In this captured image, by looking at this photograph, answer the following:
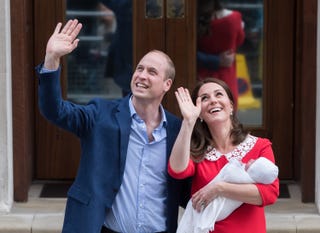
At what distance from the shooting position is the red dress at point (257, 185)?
4.04 m

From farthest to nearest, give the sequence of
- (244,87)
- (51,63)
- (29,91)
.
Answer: (244,87) < (29,91) < (51,63)

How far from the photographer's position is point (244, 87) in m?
6.93

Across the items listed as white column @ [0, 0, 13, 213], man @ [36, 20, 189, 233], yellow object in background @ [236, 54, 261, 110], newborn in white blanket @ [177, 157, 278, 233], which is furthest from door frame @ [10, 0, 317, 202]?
newborn in white blanket @ [177, 157, 278, 233]

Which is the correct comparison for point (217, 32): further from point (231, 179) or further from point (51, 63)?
point (51, 63)

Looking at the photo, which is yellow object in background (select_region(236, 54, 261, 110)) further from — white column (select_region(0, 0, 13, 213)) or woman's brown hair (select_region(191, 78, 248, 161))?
woman's brown hair (select_region(191, 78, 248, 161))

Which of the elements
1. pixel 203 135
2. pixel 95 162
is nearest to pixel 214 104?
pixel 203 135

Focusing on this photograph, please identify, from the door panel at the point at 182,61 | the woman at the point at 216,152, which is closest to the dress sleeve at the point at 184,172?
the woman at the point at 216,152

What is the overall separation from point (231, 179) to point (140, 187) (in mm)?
381

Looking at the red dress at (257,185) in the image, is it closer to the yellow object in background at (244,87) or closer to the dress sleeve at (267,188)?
the dress sleeve at (267,188)

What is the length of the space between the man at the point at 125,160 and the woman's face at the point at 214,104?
0.16 metres

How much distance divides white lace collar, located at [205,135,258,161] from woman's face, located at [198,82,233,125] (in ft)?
0.39

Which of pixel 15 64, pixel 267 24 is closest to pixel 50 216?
pixel 15 64

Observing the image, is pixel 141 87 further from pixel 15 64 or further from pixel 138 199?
pixel 15 64

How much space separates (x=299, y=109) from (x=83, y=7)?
5.37 ft
